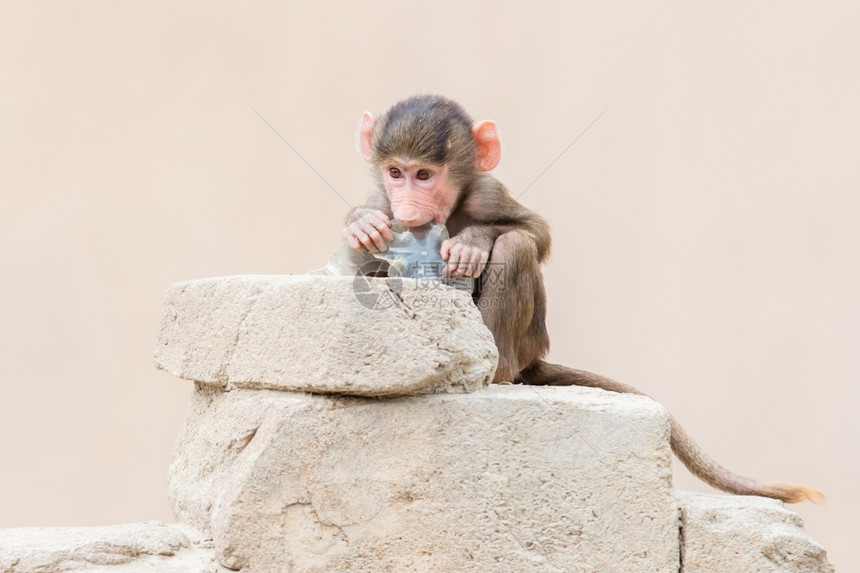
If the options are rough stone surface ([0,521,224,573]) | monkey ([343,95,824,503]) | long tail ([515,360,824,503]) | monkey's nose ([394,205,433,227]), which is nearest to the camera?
rough stone surface ([0,521,224,573])

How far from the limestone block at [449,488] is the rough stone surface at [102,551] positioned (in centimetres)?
13

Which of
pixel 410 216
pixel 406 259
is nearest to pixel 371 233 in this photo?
pixel 406 259

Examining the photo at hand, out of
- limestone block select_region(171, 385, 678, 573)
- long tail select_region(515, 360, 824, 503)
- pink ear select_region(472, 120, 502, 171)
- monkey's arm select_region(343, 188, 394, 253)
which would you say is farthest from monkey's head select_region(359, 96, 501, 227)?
limestone block select_region(171, 385, 678, 573)

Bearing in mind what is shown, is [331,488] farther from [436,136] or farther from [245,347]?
[436,136]

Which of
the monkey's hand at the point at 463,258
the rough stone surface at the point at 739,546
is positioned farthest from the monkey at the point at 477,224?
the rough stone surface at the point at 739,546

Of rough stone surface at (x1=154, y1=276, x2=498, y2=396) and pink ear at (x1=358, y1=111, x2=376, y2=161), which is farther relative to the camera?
pink ear at (x1=358, y1=111, x2=376, y2=161)

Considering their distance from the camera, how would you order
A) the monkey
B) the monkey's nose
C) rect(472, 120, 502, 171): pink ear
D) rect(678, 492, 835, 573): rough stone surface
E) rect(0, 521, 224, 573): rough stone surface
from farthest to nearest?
rect(472, 120, 502, 171): pink ear < the monkey's nose < the monkey < rect(678, 492, 835, 573): rough stone surface < rect(0, 521, 224, 573): rough stone surface

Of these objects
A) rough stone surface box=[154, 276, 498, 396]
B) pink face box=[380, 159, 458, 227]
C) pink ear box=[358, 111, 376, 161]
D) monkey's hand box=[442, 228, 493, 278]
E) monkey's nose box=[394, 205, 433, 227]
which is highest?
pink ear box=[358, 111, 376, 161]

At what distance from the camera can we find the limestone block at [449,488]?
240 cm

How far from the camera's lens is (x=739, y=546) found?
2.50 m

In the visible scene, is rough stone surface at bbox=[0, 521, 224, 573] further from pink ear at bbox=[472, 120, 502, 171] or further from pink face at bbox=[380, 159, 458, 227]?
pink ear at bbox=[472, 120, 502, 171]

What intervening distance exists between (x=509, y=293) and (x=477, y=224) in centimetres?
43

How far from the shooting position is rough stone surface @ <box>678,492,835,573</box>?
2484mm

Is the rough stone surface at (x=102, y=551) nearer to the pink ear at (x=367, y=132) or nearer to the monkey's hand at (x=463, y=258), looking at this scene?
the monkey's hand at (x=463, y=258)
